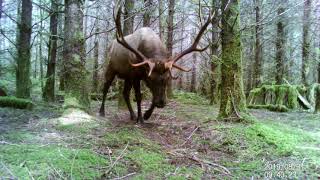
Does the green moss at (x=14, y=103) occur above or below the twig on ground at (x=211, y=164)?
above

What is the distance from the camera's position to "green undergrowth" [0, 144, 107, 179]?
3.55m

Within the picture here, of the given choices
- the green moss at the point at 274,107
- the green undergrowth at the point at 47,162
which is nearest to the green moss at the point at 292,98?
the green moss at the point at 274,107

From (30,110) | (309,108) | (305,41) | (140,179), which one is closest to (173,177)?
(140,179)

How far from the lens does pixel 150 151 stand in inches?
190

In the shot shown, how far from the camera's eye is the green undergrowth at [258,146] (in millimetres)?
4340

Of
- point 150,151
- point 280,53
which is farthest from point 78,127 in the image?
point 280,53

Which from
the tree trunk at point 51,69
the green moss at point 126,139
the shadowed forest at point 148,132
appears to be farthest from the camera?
the tree trunk at point 51,69

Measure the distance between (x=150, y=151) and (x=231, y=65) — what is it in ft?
8.62

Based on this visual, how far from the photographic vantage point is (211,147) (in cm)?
530

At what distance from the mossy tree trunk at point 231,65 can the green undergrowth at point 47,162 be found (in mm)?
3059

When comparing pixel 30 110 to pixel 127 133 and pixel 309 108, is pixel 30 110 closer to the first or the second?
pixel 127 133

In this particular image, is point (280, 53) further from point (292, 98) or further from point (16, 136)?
point (16, 136)

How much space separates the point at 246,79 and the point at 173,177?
61.9 feet

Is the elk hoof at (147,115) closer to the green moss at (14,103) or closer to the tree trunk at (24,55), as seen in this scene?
the green moss at (14,103)
